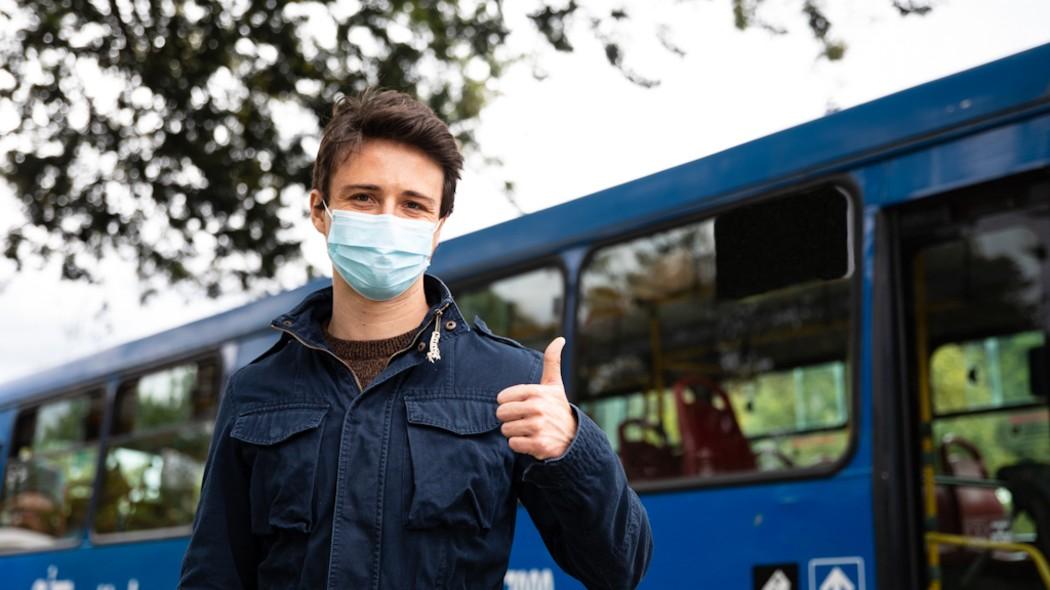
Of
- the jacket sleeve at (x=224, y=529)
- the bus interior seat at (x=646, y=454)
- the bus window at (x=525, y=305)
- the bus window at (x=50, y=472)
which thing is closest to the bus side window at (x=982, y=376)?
the bus interior seat at (x=646, y=454)

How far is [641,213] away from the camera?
Answer: 527 cm

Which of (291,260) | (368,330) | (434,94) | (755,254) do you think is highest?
(434,94)

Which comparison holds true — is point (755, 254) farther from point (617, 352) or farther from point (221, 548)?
point (221, 548)

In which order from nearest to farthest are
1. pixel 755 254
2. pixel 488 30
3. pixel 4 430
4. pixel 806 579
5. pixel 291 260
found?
pixel 806 579 → pixel 755 254 → pixel 488 30 → pixel 291 260 → pixel 4 430

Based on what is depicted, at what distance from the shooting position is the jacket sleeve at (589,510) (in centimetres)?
185

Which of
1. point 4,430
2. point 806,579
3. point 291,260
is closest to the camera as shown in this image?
point 806,579

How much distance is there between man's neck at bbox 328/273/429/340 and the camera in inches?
84.5

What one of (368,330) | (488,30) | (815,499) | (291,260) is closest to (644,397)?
Result: (815,499)

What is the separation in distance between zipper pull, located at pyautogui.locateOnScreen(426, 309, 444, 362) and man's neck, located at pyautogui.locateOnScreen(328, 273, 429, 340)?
0.06 meters

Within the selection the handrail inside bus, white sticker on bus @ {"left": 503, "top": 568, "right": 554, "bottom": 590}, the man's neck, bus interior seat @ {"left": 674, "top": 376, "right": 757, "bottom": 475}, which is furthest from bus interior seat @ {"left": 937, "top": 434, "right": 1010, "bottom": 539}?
the man's neck

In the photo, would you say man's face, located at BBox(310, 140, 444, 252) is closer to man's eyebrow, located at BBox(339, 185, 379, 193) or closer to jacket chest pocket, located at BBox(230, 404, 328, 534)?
man's eyebrow, located at BBox(339, 185, 379, 193)

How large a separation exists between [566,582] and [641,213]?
1608 millimetres

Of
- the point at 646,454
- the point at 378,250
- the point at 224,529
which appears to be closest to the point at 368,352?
the point at 378,250

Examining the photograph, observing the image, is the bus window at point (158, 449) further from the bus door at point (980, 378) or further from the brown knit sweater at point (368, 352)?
the brown knit sweater at point (368, 352)
